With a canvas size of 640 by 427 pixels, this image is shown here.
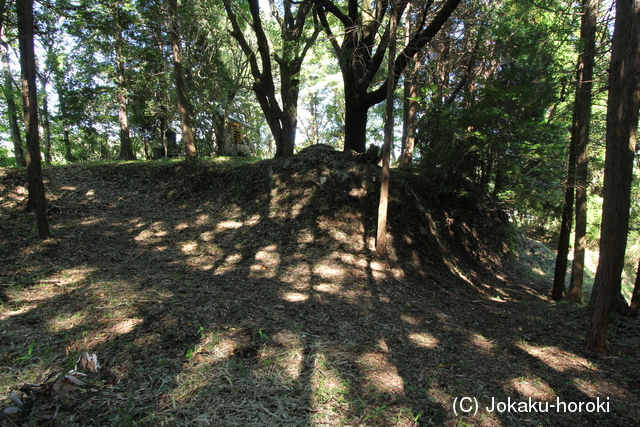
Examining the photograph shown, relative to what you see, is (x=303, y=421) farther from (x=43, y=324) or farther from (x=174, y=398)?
(x=43, y=324)

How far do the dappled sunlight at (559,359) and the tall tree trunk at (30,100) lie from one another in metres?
8.66

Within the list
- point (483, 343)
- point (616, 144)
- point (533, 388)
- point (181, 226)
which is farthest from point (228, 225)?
point (616, 144)

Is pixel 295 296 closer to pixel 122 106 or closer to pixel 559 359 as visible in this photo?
pixel 559 359

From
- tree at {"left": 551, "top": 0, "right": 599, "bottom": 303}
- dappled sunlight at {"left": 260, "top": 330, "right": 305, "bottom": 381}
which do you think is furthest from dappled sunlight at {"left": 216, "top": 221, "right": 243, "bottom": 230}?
tree at {"left": 551, "top": 0, "right": 599, "bottom": 303}

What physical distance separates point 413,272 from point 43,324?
6242 mm

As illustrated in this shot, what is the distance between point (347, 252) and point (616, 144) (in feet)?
15.6

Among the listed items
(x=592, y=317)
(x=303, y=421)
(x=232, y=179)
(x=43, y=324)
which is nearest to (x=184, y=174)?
(x=232, y=179)

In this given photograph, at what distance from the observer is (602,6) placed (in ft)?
23.0

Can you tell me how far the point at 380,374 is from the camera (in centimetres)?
→ 327

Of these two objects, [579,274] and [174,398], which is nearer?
[174,398]

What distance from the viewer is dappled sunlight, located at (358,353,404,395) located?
3043 millimetres

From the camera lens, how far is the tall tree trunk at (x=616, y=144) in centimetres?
381

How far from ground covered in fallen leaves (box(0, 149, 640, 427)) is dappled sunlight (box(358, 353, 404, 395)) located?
2cm

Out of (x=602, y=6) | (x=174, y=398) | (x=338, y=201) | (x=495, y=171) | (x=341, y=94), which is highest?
(x=341, y=94)
